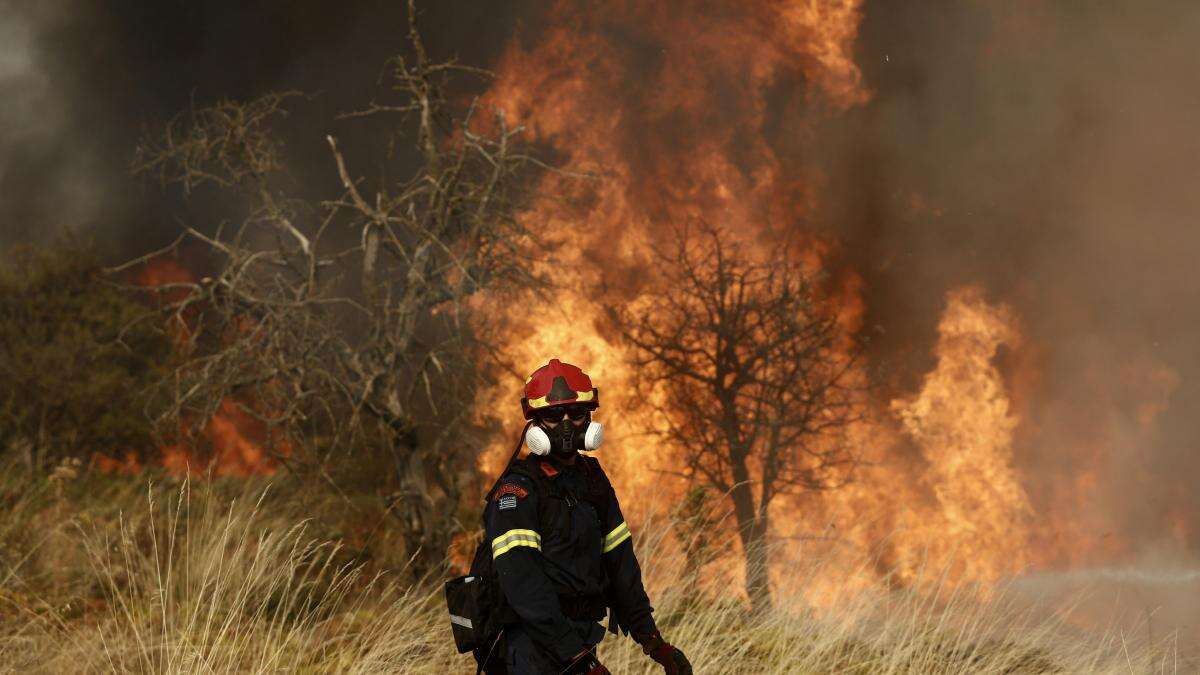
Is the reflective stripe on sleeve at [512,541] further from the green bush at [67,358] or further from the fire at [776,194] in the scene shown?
the fire at [776,194]

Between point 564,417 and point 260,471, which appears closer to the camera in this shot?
point 564,417

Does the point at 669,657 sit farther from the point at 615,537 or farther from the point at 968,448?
the point at 968,448

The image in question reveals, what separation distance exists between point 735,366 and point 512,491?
15917 mm

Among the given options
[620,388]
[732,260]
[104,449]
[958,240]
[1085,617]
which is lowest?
[1085,617]

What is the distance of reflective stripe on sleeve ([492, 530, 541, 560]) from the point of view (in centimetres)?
371

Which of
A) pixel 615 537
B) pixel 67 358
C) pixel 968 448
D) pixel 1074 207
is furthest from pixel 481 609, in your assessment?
pixel 1074 207

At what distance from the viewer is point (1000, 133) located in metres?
32.2

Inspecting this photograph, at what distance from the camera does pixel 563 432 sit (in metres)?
3.86

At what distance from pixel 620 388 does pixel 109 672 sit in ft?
48.7

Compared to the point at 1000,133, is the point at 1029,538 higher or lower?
lower

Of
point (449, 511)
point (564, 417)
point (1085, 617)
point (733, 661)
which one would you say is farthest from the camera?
point (1085, 617)

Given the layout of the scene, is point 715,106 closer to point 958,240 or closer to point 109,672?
point 958,240

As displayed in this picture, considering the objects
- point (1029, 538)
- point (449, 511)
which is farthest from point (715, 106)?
point (449, 511)

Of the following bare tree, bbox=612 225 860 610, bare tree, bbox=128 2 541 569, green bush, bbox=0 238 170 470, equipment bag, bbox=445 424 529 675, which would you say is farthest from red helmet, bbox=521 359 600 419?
green bush, bbox=0 238 170 470
